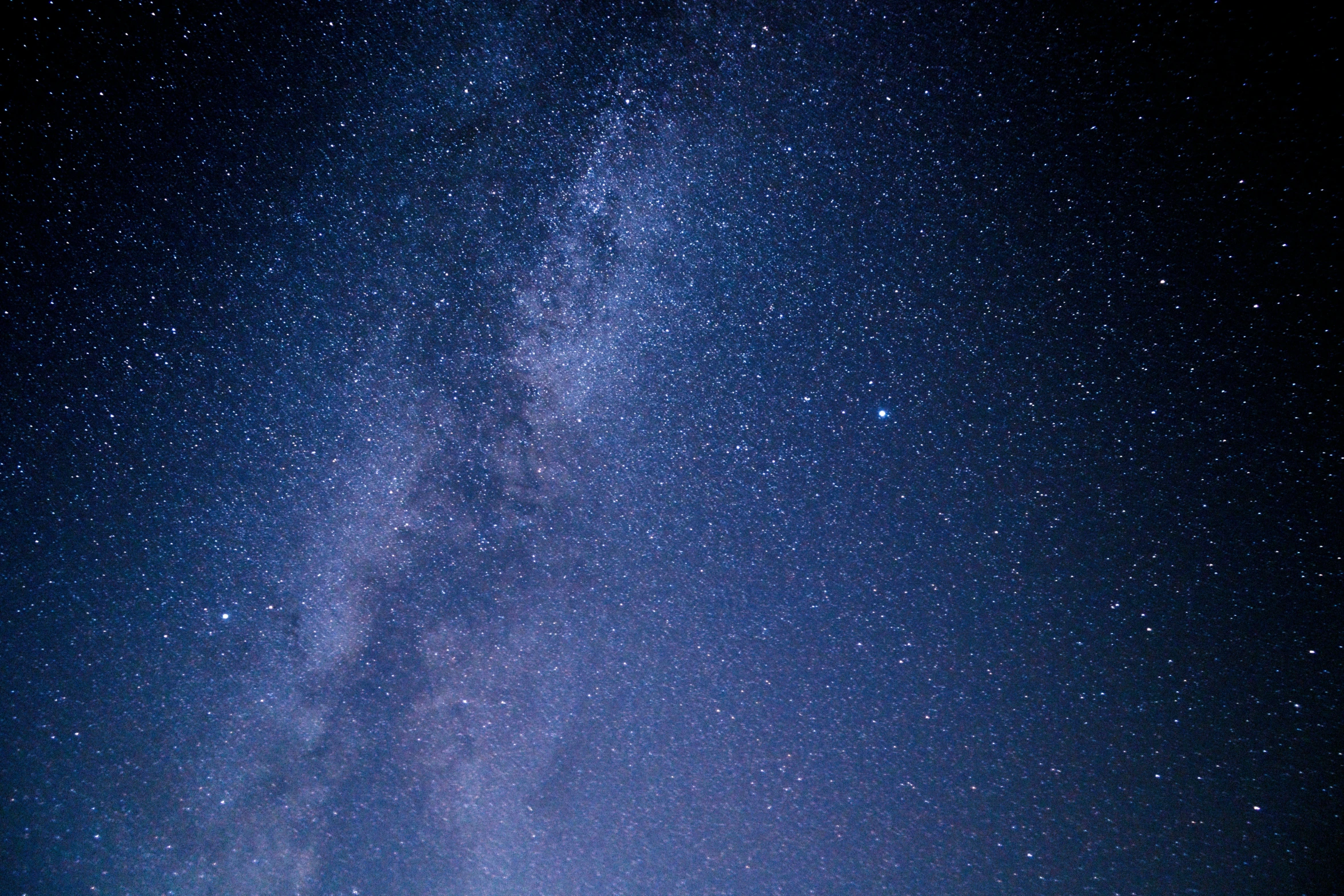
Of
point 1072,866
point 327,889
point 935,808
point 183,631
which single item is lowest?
point 1072,866

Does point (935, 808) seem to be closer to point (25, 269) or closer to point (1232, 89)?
point (1232, 89)

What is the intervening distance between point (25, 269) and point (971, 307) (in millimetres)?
1868

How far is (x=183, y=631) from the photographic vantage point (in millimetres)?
1118

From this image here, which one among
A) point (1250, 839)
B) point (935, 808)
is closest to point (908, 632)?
point (935, 808)

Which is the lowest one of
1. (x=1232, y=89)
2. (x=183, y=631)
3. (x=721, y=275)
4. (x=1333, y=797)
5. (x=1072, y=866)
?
(x=1333, y=797)

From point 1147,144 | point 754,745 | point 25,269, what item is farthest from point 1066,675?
point 25,269

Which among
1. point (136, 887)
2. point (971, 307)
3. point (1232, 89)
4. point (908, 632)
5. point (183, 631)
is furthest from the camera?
point (136, 887)

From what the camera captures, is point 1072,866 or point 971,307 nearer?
point 971,307

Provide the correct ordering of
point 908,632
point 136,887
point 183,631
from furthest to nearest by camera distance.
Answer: point 136,887 < point 183,631 < point 908,632

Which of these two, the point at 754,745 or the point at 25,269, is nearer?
the point at 25,269

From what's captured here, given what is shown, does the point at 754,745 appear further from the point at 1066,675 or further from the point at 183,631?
the point at 183,631

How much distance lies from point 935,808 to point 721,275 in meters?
1.23

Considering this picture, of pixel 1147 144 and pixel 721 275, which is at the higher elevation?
pixel 721 275

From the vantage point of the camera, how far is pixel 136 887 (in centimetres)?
127
